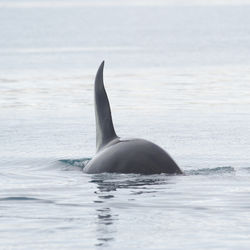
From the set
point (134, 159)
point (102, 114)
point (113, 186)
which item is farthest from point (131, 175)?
point (102, 114)

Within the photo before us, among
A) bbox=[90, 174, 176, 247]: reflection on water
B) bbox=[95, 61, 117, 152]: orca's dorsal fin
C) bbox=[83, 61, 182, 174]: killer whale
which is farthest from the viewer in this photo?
bbox=[95, 61, 117, 152]: orca's dorsal fin

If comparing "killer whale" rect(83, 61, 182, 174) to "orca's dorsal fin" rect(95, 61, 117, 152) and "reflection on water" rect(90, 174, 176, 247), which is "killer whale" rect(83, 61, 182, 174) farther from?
"orca's dorsal fin" rect(95, 61, 117, 152)

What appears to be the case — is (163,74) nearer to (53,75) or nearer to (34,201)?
(53,75)

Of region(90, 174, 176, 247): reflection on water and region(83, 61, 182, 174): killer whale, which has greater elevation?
region(83, 61, 182, 174): killer whale

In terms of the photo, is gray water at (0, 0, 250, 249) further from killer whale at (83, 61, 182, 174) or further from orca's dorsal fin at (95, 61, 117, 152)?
orca's dorsal fin at (95, 61, 117, 152)

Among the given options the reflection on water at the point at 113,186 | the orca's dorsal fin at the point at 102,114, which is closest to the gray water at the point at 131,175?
the reflection on water at the point at 113,186

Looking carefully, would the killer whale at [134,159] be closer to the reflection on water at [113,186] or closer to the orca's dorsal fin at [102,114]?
the reflection on water at [113,186]

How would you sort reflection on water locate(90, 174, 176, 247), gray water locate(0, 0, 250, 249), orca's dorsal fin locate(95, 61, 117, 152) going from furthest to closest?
orca's dorsal fin locate(95, 61, 117, 152) → reflection on water locate(90, 174, 176, 247) → gray water locate(0, 0, 250, 249)

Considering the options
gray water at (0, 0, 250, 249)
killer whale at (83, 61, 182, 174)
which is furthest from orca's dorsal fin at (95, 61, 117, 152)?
gray water at (0, 0, 250, 249)

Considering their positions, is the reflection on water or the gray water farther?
the reflection on water

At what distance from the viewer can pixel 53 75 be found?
33.5 meters

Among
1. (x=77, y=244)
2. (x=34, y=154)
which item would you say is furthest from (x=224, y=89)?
(x=77, y=244)

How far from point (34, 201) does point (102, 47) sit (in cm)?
4263

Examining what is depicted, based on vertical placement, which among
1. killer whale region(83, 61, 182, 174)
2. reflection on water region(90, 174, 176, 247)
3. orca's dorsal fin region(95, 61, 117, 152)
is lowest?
reflection on water region(90, 174, 176, 247)
